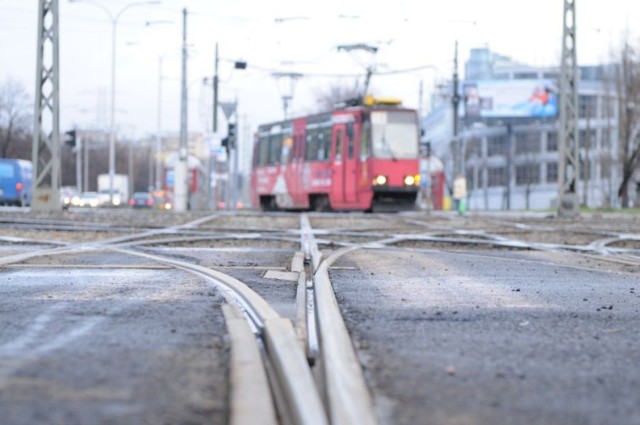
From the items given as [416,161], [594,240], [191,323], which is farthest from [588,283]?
[416,161]

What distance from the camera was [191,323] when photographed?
233 inches

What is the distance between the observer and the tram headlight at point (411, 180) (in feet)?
107

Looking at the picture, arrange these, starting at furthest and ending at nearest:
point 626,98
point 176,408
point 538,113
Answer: point 538,113 < point 626,98 < point 176,408

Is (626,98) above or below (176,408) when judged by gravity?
above

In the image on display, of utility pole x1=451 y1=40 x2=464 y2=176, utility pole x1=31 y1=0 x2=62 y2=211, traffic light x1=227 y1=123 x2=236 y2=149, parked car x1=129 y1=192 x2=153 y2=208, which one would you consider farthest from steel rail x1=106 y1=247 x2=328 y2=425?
parked car x1=129 y1=192 x2=153 y2=208

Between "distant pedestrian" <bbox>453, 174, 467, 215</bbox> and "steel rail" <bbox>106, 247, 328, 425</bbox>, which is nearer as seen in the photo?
"steel rail" <bbox>106, 247, 328, 425</bbox>

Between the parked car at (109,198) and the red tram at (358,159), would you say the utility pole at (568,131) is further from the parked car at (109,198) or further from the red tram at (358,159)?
the parked car at (109,198)

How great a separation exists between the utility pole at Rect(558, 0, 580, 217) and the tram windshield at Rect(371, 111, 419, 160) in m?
4.60

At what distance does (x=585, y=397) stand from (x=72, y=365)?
7.03 ft

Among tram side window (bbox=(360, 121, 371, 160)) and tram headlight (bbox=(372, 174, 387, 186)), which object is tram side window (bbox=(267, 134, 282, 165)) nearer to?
tram side window (bbox=(360, 121, 371, 160))

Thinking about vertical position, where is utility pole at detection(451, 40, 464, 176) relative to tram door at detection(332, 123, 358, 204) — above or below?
above

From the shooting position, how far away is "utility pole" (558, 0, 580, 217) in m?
30.9

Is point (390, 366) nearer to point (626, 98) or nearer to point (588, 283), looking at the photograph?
point (588, 283)

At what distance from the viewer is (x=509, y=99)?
93438mm
